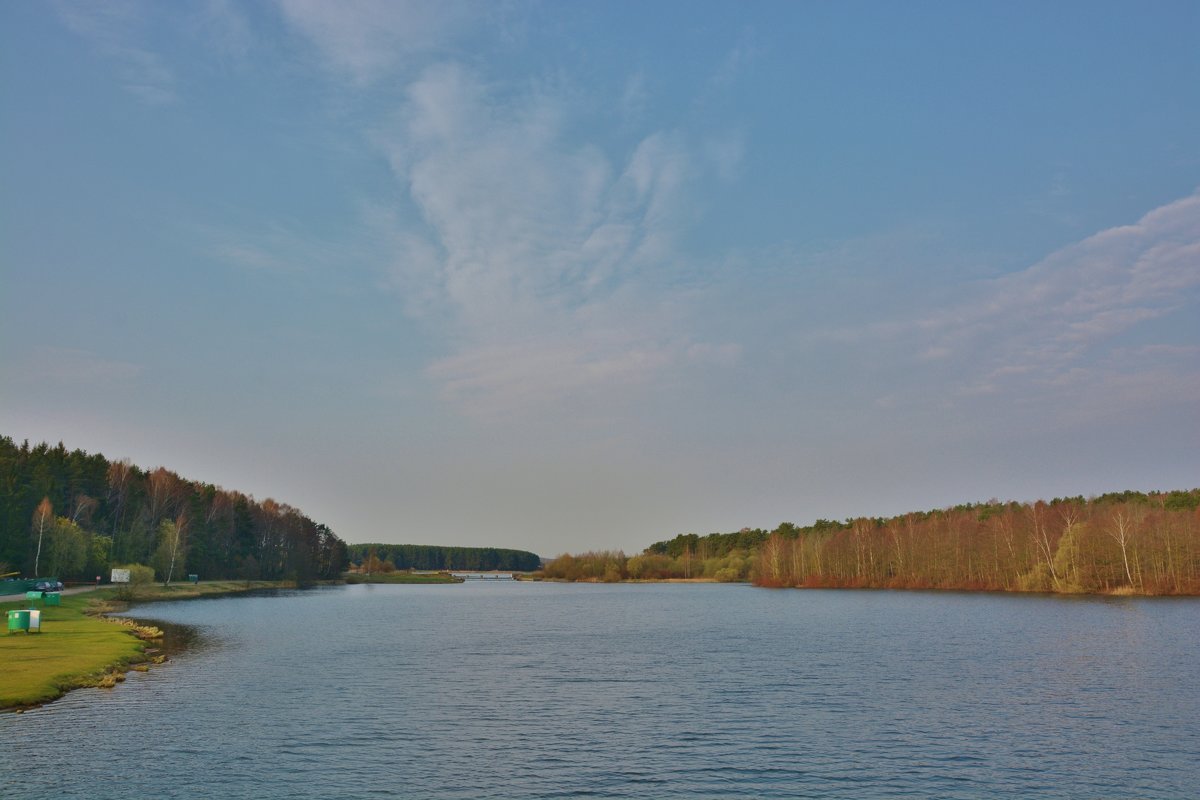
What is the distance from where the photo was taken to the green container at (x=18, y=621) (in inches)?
2520

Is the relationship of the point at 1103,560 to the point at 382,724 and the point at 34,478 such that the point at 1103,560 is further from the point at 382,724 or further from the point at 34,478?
the point at 34,478

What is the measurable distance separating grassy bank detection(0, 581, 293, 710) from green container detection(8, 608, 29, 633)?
57 cm

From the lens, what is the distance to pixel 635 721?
4056cm

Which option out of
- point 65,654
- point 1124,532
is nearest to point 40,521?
point 65,654

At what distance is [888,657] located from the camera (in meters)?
64.8

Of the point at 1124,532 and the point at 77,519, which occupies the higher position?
the point at 77,519

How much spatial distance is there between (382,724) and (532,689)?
1244cm

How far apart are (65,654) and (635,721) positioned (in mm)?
41011

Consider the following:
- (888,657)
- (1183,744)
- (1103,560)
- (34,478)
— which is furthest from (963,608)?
(34,478)

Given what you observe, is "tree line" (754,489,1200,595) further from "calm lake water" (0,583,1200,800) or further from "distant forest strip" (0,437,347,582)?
"distant forest strip" (0,437,347,582)

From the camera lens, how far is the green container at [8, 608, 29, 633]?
64000 millimetres

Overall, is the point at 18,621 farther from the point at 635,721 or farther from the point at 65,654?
the point at 635,721

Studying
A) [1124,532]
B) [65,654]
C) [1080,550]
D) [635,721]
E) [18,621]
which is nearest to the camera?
[635,721]

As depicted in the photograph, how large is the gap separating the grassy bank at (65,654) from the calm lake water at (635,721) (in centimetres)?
198
